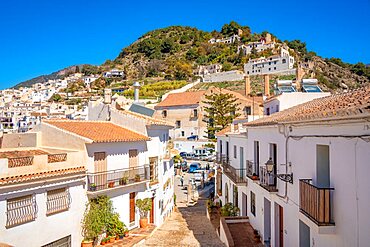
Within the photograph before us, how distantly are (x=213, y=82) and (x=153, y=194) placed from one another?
80369 mm

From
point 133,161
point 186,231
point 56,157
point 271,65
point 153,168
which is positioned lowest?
point 186,231

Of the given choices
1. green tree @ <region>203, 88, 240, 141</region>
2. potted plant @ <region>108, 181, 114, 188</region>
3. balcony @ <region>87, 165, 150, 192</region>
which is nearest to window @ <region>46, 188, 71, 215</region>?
balcony @ <region>87, 165, 150, 192</region>

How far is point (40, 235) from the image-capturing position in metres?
13.7

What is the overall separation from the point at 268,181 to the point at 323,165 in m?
4.33

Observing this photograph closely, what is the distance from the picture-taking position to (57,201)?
579 inches

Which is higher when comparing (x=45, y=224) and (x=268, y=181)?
(x=268, y=181)

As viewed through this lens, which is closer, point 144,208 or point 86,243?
point 86,243

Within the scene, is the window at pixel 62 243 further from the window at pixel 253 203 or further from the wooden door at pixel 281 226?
the wooden door at pixel 281 226

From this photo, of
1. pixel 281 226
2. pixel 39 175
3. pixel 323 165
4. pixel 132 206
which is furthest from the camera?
pixel 132 206

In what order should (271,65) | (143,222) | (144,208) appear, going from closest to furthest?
(144,208)
(143,222)
(271,65)

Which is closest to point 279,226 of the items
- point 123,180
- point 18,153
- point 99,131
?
point 123,180

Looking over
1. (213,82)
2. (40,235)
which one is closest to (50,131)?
(40,235)

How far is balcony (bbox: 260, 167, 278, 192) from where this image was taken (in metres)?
12.6

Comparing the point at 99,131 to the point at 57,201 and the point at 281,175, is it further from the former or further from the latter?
the point at 281,175
